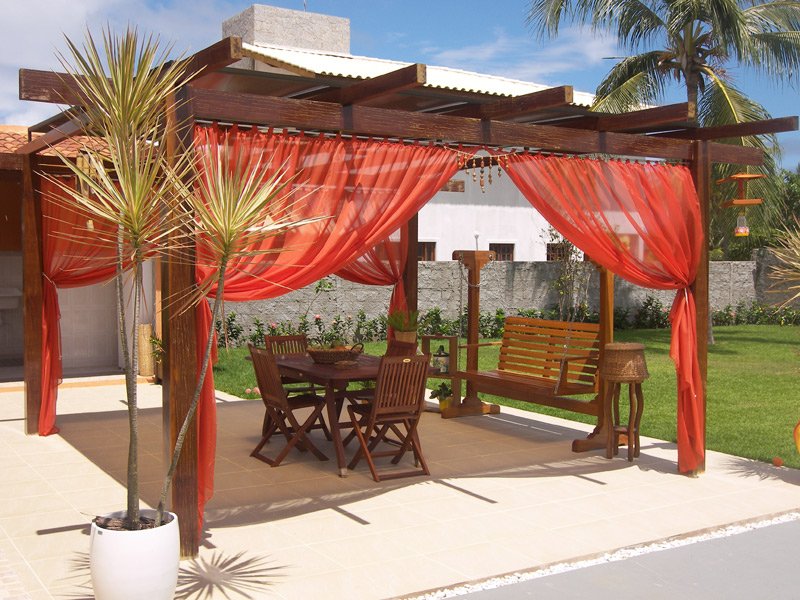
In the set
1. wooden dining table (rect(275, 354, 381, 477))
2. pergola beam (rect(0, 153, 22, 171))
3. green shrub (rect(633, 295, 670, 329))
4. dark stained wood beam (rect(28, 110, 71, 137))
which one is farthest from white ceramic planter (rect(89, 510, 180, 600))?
A: green shrub (rect(633, 295, 670, 329))

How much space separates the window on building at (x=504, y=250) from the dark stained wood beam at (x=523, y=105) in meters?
14.0

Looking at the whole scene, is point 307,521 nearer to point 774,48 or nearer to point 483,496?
point 483,496

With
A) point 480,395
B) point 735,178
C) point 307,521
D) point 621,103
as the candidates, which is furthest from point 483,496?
point 621,103

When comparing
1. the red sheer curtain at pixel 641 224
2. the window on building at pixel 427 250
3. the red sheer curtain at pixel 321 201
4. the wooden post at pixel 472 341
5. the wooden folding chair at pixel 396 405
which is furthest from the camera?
the window on building at pixel 427 250

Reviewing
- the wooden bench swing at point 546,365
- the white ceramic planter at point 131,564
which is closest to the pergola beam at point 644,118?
the wooden bench swing at point 546,365

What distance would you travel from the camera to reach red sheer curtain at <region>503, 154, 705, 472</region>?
20.4ft

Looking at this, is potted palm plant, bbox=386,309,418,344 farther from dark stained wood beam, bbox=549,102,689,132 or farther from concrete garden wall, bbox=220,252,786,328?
concrete garden wall, bbox=220,252,786,328

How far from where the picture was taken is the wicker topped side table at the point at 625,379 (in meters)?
6.79

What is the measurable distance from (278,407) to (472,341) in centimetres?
283

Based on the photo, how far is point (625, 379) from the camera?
6789mm

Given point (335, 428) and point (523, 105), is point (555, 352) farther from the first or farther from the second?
point (523, 105)

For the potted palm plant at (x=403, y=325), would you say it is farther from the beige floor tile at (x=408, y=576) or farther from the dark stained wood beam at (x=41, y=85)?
the dark stained wood beam at (x=41, y=85)

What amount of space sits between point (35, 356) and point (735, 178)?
6.26m

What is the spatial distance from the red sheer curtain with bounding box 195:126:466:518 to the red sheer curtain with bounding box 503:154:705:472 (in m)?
0.82
